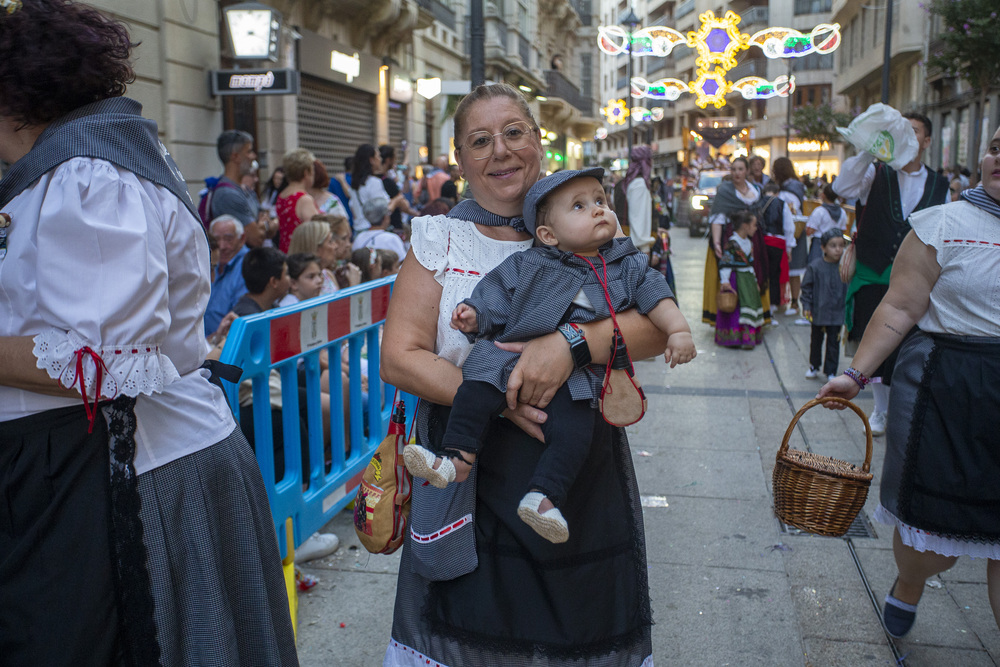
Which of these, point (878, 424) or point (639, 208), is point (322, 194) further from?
point (878, 424)

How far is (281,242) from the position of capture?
7.27m

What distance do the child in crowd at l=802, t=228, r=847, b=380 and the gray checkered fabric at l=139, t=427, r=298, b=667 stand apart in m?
6.47

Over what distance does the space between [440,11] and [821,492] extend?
2056 centimetres

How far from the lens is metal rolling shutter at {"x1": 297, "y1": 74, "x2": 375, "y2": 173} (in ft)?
47.1

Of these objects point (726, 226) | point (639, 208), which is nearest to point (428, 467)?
point (639, 208)

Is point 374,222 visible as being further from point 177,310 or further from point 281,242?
point 177,310

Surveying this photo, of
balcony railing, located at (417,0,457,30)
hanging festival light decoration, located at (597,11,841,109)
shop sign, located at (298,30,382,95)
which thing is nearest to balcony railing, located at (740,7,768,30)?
hanging festival light decoration, located at (597,11,841,109)

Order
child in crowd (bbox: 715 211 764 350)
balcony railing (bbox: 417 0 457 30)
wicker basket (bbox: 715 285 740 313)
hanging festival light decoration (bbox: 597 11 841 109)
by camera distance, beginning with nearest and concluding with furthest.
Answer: wicker basket (bbox: 715 285 740 313), child in crowd (bbox: 715 211 764 350), hanging festival light decoration (bbox: 597 11 841 109), balcony railing (bbox: 417 0 457 30)

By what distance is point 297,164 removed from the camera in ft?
23.9

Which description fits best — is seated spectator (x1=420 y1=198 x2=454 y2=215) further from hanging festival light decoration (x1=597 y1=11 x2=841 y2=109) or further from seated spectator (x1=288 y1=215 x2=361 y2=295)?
hanging festival light decoration (x1=597 y1=11 x2=841 y2=109)

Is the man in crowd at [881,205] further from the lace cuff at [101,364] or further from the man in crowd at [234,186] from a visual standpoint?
the man in crowd at [234,186]

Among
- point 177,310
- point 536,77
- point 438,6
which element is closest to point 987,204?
point 177,310

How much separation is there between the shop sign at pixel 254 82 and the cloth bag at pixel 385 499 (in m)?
8.63

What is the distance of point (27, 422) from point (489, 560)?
110 centimetres
